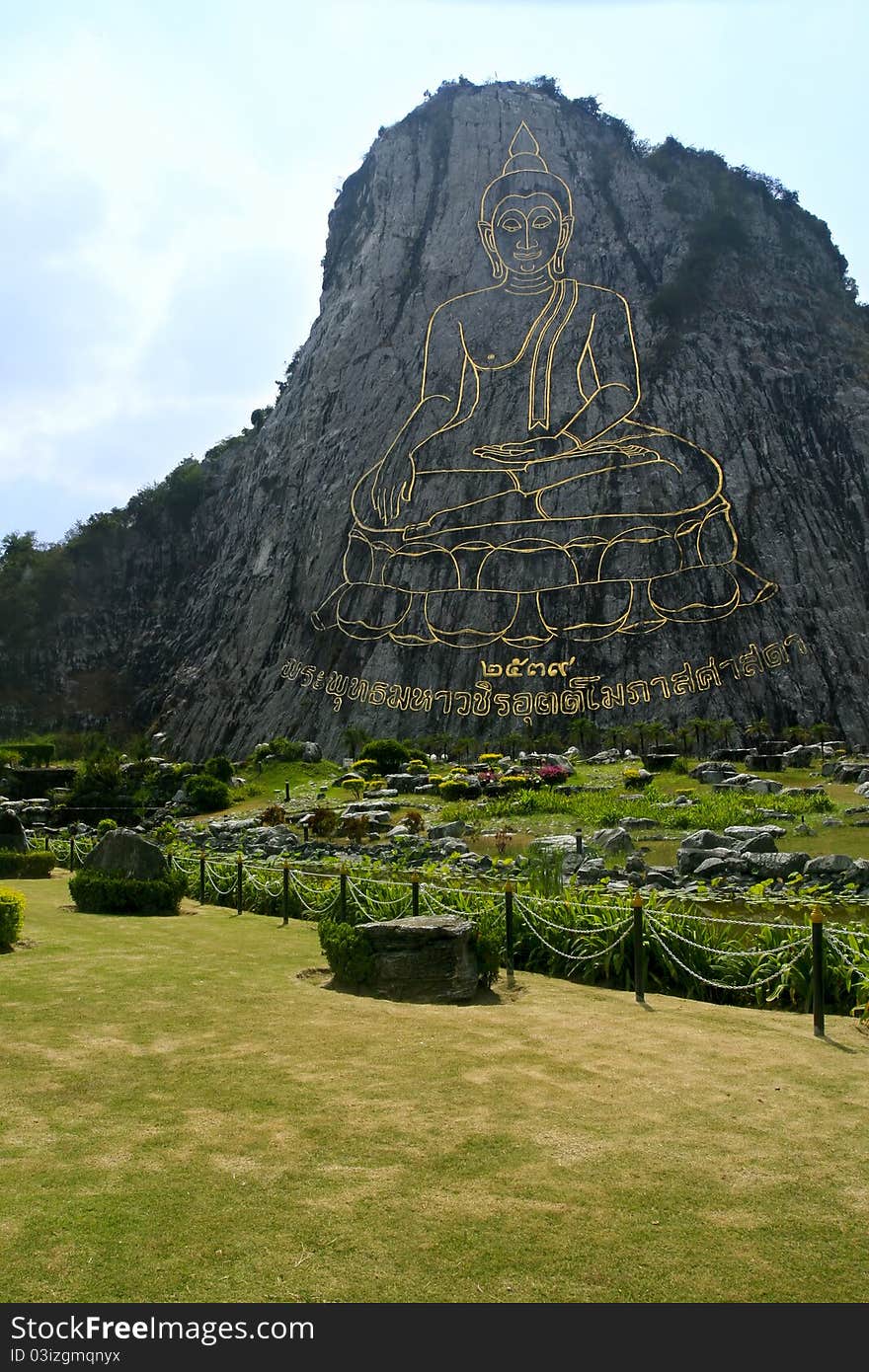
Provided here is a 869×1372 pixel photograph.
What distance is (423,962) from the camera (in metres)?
7.32

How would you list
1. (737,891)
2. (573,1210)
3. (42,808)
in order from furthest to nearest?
1. (42,808)
2. (737,891)
3. (573,1210)

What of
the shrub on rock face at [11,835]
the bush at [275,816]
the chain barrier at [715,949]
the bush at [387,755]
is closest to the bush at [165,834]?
the bush at [275,816]

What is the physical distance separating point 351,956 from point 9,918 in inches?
126

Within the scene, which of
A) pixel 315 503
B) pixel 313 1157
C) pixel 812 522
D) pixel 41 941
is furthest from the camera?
pixel 315 503

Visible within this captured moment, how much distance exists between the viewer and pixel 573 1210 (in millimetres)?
3557

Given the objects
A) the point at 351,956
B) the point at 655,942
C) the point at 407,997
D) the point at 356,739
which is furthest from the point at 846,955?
the point at 356,739

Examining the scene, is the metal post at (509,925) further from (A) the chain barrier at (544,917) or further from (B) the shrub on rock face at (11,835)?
(B) the shrub on rock face at (11,835)

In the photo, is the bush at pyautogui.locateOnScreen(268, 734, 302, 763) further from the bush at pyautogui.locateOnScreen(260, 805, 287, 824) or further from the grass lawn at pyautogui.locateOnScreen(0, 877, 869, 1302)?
the grass lawn at pyautogui.locateOnScreen(0, 877, 869, 1302)

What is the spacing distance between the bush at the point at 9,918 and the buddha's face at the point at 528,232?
33311mm

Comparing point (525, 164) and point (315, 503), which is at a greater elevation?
point (525, 164)

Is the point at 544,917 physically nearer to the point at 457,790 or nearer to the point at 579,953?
the point at 579,953
